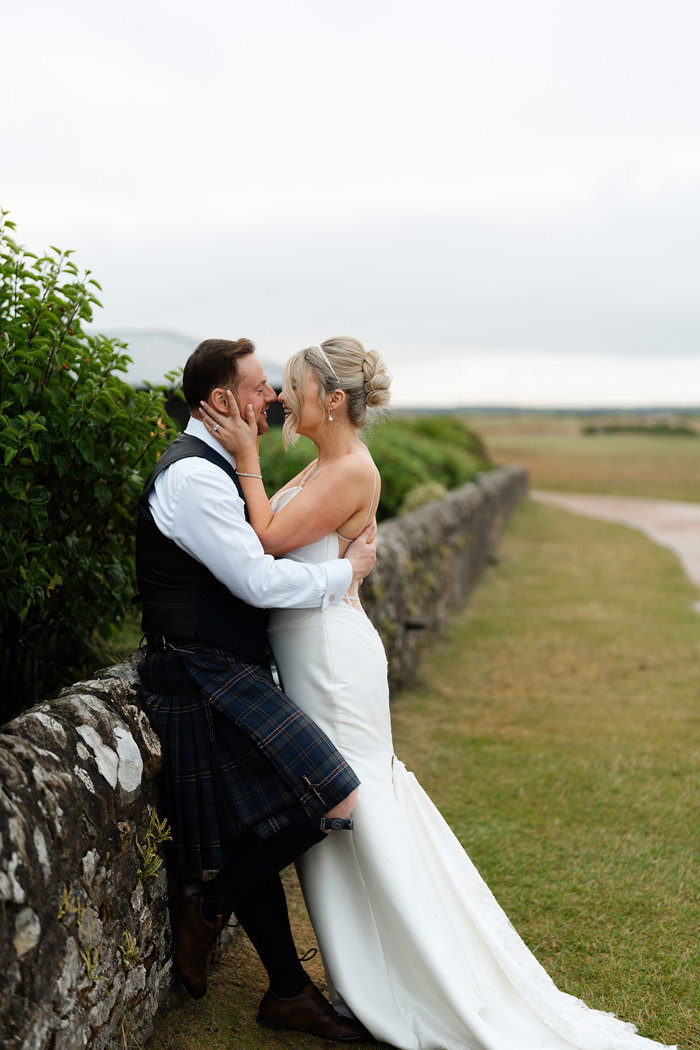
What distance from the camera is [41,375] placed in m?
3.58

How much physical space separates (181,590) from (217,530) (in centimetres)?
25

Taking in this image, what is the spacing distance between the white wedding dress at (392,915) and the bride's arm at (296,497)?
28cm

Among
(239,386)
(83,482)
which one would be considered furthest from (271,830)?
(83,482)

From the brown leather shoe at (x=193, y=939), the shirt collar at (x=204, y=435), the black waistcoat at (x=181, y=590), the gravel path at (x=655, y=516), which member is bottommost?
the gravel path at (x=655, y=516)

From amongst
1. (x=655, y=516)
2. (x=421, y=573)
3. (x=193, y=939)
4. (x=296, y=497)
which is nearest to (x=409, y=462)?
(x=421, y=573)

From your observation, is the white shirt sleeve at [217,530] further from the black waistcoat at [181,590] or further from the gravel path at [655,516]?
the gravel path at [655,516]

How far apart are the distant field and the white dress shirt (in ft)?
95.4

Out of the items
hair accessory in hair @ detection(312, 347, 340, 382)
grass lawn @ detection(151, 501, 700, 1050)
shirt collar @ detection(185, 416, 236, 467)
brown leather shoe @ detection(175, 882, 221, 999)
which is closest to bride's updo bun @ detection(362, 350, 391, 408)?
hair accessory in hair @ detection(312, 347, 340, 382)

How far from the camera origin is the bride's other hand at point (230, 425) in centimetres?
311

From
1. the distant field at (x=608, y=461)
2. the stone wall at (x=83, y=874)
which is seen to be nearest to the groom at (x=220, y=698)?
the stone wall at (x=83, y=874)

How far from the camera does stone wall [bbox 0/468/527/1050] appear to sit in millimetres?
2338

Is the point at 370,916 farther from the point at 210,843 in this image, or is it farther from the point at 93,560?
the point at 93,560

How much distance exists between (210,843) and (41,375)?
176 cm

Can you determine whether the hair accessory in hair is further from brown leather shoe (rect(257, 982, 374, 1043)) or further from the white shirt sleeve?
brown leather shoe (rect(257, 982, 374, 1043))
